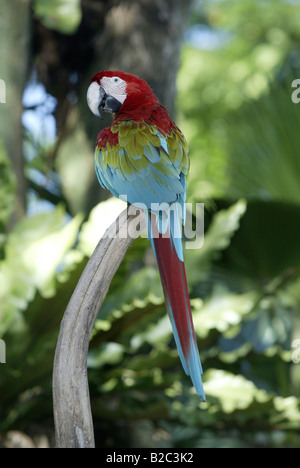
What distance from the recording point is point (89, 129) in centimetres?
93

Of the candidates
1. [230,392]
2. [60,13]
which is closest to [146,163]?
[230,392]

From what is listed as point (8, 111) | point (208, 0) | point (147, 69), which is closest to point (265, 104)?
point (147, 69)

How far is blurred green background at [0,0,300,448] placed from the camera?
876 mm

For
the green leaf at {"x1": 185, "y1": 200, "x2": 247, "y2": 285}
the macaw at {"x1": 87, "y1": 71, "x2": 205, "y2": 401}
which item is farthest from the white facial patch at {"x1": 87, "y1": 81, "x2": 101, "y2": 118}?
the green leaf at {"x1": 185, "y1": 200, "x2": 247, "y2": 285}

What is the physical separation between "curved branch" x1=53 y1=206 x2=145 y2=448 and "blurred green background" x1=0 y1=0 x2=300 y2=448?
25 cm

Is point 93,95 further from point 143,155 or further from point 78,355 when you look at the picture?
point 78,355

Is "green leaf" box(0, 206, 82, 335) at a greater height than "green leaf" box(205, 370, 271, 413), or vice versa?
"green leaf" box(0, 206, 82, 335)

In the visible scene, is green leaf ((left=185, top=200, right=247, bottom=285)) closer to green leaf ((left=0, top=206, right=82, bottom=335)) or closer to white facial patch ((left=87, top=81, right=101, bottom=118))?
green leaf ((left=0, top=206, right=82, bottom=335))

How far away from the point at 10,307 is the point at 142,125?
0.55 metres

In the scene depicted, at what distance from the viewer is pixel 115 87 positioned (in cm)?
46

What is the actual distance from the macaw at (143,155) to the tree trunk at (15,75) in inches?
20.6

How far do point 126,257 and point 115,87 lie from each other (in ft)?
1.20

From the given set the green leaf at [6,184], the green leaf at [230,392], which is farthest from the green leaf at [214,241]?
the green leaf at [6,184]
